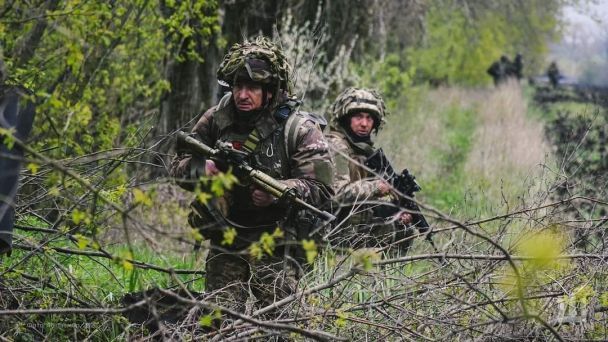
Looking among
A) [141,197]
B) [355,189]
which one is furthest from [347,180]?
[141,197]

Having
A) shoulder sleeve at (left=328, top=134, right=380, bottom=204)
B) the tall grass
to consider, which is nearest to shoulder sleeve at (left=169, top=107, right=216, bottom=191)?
shoulder sleeve at (left=328, top=134, right=380, bottom=204)

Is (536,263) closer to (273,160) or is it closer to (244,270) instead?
(273,160)

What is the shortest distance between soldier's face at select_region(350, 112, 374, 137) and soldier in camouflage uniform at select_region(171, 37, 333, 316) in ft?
5.90

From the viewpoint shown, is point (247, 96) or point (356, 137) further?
point (356, 137)

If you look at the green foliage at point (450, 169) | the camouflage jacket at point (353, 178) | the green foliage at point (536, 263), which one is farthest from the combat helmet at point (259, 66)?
the green foliage at point (450, 169)

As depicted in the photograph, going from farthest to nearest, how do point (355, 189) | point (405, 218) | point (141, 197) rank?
point (405, 218) < point (355, 189) < point (141, 197)

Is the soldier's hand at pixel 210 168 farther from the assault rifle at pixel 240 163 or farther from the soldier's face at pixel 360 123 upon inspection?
the soldier's face at pixel 360 123

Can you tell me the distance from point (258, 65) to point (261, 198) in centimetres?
71

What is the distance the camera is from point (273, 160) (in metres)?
5.26

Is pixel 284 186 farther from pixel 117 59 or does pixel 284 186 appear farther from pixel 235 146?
pixel 117 59

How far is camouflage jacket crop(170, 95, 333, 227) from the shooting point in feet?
17.1

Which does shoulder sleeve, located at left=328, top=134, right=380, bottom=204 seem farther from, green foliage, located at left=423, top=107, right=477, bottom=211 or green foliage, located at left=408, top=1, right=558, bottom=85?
green foliage, located at left=408, top=1, right=558, bottom=85

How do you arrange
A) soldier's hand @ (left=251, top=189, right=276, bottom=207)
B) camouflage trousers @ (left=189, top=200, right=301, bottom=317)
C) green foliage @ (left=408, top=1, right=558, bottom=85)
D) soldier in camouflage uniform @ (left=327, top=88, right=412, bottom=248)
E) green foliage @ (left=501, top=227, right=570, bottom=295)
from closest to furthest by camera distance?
green foliage @ (left=501, top=227, right=570, bottom=295)
soldier's hand @ (left=251, top=189, right=276, bottom=207)
camouflage trousers @ (left=189, top=200, right=301, bottom=317)
soldier in camouflage uniform @ (left=327, top=88, right=412, bottom=248)
green foliage @ (left=408, top=1, right=558, bottom=85)

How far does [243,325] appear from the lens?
171 inches
